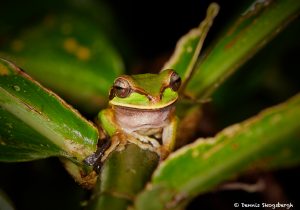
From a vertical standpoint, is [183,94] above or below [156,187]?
above

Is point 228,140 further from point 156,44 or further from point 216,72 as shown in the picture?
point 156,44

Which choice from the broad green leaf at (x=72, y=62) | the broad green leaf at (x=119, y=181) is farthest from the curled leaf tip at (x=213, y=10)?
the broad green leaf at (x=72, y=62)

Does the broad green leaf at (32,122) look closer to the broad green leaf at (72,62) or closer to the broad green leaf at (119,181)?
the broad green leaf at (119,181)

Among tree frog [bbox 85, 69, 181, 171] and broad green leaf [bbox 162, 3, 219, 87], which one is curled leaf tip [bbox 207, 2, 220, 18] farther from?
tree frog [bbox 85, 69, 181, 171]

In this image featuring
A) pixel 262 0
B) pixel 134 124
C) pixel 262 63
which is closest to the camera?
pixel 262 0

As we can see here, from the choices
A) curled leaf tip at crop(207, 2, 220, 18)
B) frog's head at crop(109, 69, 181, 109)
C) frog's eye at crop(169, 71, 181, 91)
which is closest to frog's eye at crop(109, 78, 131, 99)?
frog's head at crop(109, 69, 181, 109)

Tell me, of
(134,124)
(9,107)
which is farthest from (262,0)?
(9,107)

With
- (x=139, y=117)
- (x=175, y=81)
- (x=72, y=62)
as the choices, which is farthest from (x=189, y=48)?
(x=72, y=62)

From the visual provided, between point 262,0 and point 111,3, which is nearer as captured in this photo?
point 262,0
